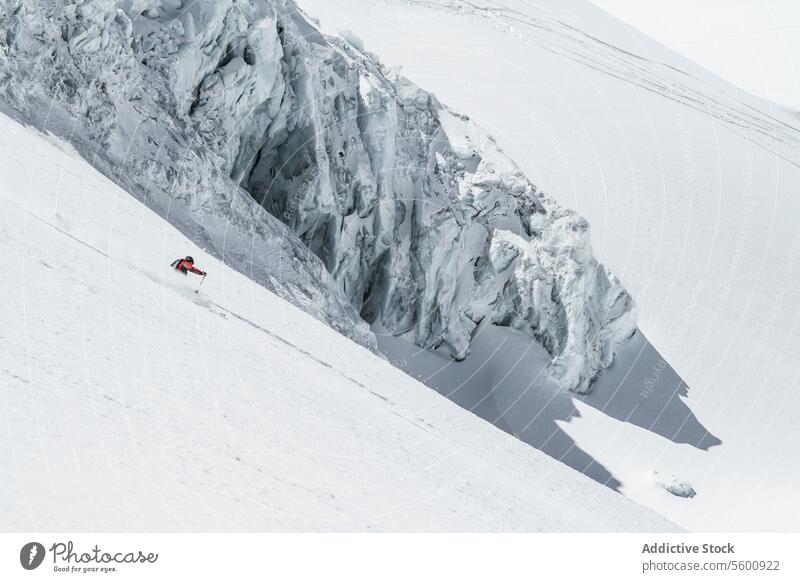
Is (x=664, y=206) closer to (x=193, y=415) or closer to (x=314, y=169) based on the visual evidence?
(x=314, y=169)

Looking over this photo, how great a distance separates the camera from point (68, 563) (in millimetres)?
4684

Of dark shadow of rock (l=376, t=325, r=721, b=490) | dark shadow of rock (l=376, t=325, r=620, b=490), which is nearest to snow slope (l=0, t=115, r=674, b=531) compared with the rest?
dark shadow of rock (l=376, t=325, r=620, b=490)

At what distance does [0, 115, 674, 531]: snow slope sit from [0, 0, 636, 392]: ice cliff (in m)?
5.05

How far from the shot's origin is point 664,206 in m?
47.8

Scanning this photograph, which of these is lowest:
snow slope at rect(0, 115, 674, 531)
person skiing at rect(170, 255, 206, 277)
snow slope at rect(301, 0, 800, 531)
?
snow slope at rect(0, 115, 674, 531)

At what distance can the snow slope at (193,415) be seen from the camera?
18.0 feet

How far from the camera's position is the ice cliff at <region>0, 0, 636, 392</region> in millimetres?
19141

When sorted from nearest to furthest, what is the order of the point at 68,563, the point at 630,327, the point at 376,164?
the point at 68,563 → the point at 376,164 → the point at 630,327

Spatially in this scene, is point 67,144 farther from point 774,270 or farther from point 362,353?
point 774,270

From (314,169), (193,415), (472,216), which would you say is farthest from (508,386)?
(193,415)

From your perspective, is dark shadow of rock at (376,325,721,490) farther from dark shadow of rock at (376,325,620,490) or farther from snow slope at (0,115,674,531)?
snow slope at (0,115,674,531)

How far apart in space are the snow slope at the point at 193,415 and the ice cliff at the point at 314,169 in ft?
16.6

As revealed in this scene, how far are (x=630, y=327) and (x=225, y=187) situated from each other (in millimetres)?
23435

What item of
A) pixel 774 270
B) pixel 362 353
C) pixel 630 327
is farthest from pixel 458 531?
pixel 774 270
